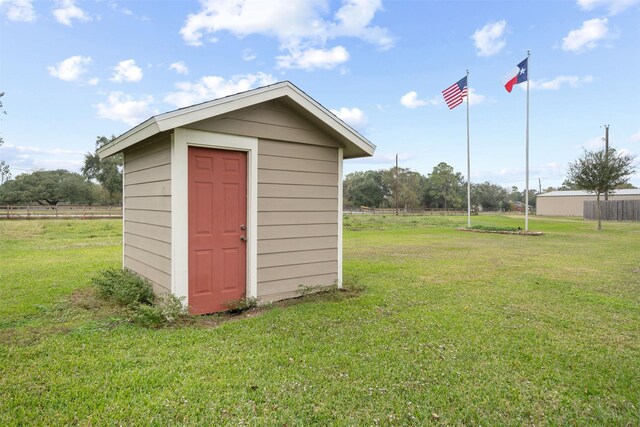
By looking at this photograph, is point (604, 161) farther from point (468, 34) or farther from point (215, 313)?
point (215, 313)

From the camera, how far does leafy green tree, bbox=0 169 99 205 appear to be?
4853 centimetres

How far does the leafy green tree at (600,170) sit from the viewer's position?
19.2 meters

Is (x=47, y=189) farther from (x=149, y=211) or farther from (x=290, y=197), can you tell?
(x=290, y=197)

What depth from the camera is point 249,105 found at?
4.73 metres

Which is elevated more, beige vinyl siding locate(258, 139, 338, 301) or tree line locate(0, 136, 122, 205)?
tree line locate(0, 136, 122, 205)

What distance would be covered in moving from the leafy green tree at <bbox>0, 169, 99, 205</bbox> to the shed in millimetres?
63731

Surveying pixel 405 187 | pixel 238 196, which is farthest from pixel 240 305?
pixel 405 187

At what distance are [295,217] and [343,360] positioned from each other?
2.62 m

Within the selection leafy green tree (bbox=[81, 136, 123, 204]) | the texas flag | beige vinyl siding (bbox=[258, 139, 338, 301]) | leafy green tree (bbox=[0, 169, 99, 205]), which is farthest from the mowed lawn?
leafy green tree (bbox=[0, 169, 99, 205])

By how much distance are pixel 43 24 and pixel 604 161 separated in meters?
25.1

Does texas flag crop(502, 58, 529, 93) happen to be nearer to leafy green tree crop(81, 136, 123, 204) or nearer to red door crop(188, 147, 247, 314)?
red door crop(188, 147, 247, 314)

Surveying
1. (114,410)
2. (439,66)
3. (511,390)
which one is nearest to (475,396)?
(511,390)

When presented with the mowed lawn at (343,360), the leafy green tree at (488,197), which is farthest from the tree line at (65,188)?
the leafy green tree at (488,197)

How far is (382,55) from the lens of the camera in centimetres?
1574
